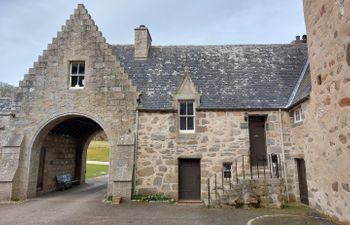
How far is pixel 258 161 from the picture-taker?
12.7 metres

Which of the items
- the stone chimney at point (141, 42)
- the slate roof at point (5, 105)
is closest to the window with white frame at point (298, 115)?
the stone chimney at point (141, 42)

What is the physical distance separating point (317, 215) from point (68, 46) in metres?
12.8

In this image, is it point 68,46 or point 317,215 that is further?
point 68,46

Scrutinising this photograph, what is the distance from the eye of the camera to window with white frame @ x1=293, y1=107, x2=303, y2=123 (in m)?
11.4

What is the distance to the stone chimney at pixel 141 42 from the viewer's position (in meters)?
15.4

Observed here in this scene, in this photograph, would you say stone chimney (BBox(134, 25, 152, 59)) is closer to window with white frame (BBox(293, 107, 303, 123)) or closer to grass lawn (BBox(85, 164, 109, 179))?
window with white frame (BBox(293, 107, 303, 123))

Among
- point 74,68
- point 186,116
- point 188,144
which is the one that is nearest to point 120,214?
point 188,144

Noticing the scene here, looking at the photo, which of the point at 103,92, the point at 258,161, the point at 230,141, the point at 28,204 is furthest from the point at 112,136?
the point at 258,161

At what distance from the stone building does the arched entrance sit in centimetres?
16

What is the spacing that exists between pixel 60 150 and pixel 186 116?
28.0 feet

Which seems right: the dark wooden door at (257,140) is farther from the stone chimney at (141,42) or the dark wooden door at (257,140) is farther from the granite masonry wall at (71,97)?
the stone chimney at (141,42)

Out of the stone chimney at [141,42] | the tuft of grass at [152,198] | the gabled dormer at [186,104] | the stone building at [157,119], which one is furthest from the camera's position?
the stone chimney at [141,42]

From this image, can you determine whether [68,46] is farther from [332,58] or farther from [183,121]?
[332,58]

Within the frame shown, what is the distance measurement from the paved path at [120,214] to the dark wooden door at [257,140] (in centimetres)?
324
